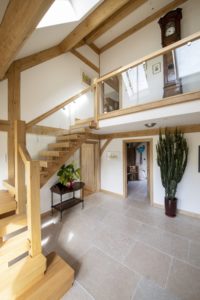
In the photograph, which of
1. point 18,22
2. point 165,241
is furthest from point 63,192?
point 18,22

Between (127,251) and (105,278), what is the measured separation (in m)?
0.60

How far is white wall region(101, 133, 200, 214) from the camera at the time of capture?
3.34 meters

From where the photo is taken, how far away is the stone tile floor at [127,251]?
64.4 inches

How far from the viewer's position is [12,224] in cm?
182

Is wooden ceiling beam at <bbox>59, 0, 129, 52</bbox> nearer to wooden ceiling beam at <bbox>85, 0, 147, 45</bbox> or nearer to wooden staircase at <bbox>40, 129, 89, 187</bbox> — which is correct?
wooden ceiling beam at <bbox>85, 0, 147, 45</bbox>

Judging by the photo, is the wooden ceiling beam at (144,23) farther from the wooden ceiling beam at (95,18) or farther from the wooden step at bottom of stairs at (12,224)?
the wooden step at bottom of stairs at (12,224)

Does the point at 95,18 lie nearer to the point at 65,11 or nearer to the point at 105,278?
the point at 65,11

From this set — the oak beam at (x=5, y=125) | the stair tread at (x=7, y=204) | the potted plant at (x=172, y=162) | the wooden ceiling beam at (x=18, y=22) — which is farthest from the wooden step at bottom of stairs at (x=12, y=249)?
the potted plant at (x=172, y=162)

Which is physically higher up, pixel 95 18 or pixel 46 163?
pixel 95 18

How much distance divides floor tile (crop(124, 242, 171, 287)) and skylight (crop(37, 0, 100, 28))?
4070 mm

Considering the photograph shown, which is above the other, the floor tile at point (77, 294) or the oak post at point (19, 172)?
the oak post at point (19, 172)

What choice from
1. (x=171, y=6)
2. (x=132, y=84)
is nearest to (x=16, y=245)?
(x=132, y=84)

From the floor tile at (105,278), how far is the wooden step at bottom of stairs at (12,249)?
83 centimetres

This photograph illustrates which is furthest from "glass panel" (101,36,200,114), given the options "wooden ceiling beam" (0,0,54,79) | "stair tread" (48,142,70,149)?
"wooden ceiling beam" (0,0,54,79)
